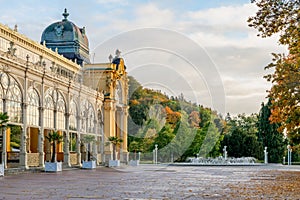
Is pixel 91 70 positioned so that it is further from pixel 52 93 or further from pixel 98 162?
pixel 52 93

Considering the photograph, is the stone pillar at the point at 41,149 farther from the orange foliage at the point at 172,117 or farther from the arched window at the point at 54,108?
the orange foliage at the point at 172,117

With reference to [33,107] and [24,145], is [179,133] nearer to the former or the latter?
[33,107]

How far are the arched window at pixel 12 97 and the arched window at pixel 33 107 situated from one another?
175 centimetres

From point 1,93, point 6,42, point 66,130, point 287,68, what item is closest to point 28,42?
point 6,42

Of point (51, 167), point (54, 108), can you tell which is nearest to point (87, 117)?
point (54, 108)

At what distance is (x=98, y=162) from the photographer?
63500 mm

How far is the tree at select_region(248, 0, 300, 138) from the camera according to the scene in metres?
18.7

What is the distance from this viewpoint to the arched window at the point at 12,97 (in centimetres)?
4022

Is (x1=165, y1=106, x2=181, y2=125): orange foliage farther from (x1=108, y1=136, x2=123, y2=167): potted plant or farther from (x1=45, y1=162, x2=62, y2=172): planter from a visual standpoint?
(x1=45, y1=162, x2=62, y2=172): planter


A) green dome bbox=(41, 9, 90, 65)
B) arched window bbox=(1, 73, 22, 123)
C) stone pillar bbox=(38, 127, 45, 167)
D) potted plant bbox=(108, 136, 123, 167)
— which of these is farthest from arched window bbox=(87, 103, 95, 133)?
arched window bbox=(1, 73, 22, 123)

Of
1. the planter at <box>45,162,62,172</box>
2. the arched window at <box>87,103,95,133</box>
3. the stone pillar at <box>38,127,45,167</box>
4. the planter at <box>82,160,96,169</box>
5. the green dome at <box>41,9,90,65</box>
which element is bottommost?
the planter at <box>82,160,96,169</box>

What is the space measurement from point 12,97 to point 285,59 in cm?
2382

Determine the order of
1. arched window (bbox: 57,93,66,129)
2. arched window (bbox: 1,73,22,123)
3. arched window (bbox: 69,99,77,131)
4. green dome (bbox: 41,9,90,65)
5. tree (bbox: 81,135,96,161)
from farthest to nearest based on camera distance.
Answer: green dome (bbox: 41,9,90,65), tree (bbox: 81,135,96,161), arched window (bbox: 69,99,77,131), arched window (bbox: 57,93,66,129), arched window (bbox: 1,73,22,123)

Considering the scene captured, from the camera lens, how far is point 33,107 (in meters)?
45.3
